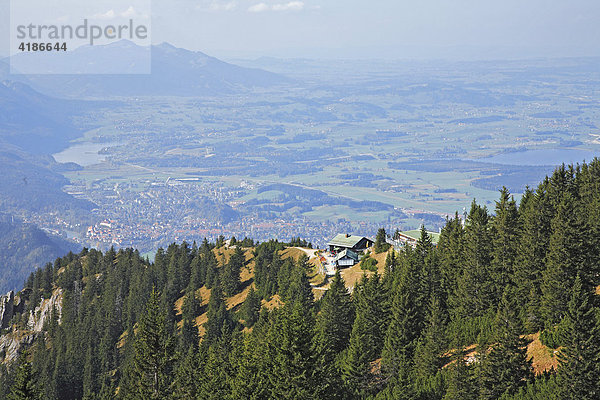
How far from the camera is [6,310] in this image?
15362 centimetres

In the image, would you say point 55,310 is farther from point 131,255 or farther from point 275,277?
point 275,277

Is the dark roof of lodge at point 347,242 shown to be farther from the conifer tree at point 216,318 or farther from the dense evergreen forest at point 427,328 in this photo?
the conifer tree at point 216,318

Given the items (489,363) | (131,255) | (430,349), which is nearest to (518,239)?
(430,349)

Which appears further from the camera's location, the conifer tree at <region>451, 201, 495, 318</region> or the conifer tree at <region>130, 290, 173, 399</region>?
the conifer tree at <region>451, 201, 495, 318</region>

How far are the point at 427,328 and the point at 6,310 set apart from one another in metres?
129

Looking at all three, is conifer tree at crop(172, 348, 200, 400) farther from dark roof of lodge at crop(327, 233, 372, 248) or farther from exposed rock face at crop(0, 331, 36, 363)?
exposed rock face at crop(0, 331, 36, 363)

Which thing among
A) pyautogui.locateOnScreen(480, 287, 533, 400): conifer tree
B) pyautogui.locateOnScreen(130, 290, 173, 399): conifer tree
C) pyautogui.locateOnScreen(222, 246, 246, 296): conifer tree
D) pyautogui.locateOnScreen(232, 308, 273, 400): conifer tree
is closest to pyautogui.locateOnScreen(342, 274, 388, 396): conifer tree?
pyautogui.locateOnScreen(232, 308, 273, 400): conifer tree

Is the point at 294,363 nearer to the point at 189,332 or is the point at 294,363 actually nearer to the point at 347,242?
the point at 189,332

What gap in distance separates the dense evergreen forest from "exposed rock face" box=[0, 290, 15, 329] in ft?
186

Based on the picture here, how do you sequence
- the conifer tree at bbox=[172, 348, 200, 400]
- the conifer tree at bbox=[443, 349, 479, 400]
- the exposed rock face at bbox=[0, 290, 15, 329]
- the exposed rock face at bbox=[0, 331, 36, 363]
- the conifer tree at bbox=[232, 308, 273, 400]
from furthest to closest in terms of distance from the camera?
1. the exposed rock face at bbox=[0, 290, 15, 329]
2. the exposed rock face at bbox=[0, 331, 36, 363]
3. the conifer tree at bbox=[172, 348, 200, 400]
4. the conifer tree at bbox=[232, 308, 273, 400]
5. the conifer tree at bbox=[443, 349, 479, 400]

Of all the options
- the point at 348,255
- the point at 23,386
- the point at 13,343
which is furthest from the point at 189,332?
the point at 13,343

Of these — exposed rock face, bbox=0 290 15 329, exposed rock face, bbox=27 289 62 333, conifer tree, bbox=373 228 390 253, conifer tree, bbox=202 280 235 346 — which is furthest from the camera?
exposed rock face, bbox=0 290 15 329

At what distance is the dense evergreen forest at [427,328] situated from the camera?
4016 cm

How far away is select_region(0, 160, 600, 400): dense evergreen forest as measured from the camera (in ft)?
132
